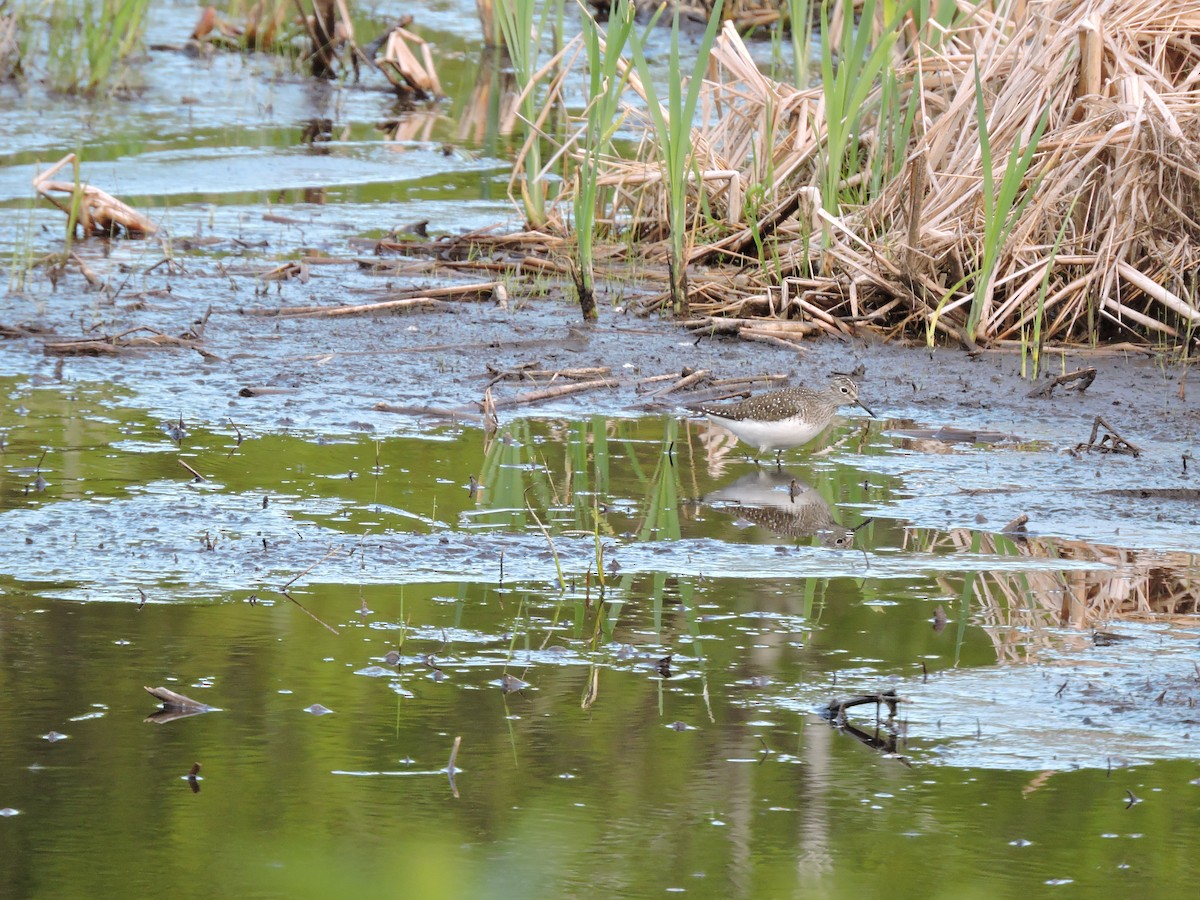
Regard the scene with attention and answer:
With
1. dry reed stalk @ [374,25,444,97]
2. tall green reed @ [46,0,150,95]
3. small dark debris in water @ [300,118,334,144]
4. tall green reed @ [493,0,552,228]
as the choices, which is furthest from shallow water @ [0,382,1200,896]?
dry reed stalk @ [374,25,444,97]

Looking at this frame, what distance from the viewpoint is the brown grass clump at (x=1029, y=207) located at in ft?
29.3

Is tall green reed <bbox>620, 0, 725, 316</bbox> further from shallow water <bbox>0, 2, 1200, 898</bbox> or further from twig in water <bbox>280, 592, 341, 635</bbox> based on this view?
twig in water <bbox>280, 592, 341, 635</bbox>

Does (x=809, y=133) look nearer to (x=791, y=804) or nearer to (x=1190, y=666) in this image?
(x=1190, y=666)

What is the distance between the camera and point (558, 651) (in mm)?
4859

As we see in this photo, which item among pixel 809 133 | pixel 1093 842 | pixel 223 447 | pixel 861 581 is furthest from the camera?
pixel 809 133

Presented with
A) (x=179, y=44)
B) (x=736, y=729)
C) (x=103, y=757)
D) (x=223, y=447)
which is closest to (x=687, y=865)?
(x=736, y=729)

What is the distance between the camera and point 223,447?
23.1ft

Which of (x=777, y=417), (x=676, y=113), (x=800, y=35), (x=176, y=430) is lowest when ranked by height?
(x=176, y=430)

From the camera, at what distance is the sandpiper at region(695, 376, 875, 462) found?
709cm

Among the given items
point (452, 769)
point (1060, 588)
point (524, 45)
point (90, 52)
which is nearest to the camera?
point (452, 769)

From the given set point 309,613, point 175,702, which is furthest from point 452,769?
point 309,613

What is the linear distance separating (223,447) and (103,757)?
3009 millimetres

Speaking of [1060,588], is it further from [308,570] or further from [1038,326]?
[1038,326]

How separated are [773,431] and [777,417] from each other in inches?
2.4
